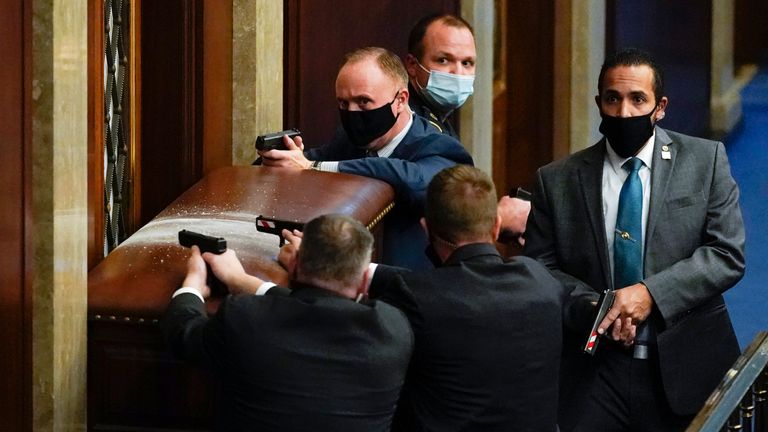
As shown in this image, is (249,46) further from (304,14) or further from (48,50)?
(48,50)

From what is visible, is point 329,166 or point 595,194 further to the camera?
point 329,166

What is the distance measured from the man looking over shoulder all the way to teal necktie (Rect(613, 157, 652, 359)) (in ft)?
3.44

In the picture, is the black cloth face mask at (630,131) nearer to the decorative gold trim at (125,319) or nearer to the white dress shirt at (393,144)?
the white dress shirt at (393,144)

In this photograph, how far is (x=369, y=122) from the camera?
475 centimetres

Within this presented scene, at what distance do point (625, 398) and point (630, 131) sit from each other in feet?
2.46

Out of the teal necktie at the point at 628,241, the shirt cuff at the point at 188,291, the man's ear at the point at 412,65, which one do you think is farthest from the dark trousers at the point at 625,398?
the man's ear at the point at 412,65

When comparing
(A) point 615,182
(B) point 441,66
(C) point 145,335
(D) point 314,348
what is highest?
(B) point 441,66

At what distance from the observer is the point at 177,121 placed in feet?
16.9

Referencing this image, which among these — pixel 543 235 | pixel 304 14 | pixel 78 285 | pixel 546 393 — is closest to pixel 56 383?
pixel 78 285

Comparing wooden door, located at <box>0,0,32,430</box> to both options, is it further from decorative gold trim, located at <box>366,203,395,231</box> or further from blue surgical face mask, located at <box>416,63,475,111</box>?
blue surgical face mask, located at <box>416,63,475,111</box>

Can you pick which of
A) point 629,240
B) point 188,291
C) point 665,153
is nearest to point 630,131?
point 665,153

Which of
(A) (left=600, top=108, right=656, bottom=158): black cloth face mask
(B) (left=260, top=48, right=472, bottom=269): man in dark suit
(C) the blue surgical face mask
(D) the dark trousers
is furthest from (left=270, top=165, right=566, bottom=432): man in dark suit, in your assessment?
(C) the blue surgical face mask

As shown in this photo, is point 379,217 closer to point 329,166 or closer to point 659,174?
point 329,166

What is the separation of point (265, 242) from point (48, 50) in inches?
32.6
